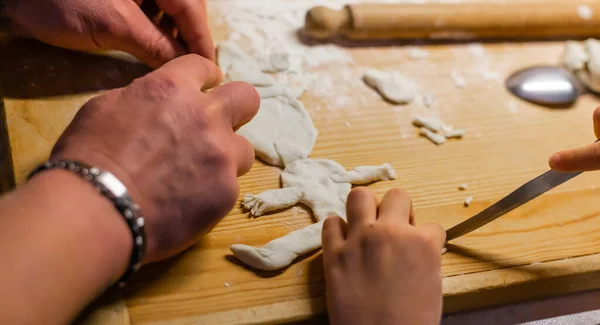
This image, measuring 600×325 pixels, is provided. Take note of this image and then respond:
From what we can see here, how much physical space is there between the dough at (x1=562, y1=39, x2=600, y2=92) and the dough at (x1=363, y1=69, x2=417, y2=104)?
0.30 m

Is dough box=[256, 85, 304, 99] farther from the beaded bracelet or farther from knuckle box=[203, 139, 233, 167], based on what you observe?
the beaded bracelet

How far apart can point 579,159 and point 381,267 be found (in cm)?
25

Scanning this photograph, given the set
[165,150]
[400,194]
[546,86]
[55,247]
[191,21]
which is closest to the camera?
[55,247]

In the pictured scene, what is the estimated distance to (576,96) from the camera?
2.92 ft

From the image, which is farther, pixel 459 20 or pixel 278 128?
pixel 459 20

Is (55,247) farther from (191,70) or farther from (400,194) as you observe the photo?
(400,194)

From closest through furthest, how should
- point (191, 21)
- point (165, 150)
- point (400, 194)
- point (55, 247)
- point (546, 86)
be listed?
point (55, 247)
point (165, 150)
point (400, 194)
point (191, 21)
point (546, 86)

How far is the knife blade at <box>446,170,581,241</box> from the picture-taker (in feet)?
2.06

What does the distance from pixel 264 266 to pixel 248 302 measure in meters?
0.04

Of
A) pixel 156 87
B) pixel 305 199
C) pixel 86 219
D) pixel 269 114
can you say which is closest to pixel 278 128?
pixel 269 114

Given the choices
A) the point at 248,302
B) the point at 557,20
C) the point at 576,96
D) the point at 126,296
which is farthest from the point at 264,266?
the point at 557,20

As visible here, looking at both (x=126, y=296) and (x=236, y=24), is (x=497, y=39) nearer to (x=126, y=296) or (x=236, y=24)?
(x=236, y=24)

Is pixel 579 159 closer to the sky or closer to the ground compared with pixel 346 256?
closer to the sky

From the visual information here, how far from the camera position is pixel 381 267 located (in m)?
0.58
